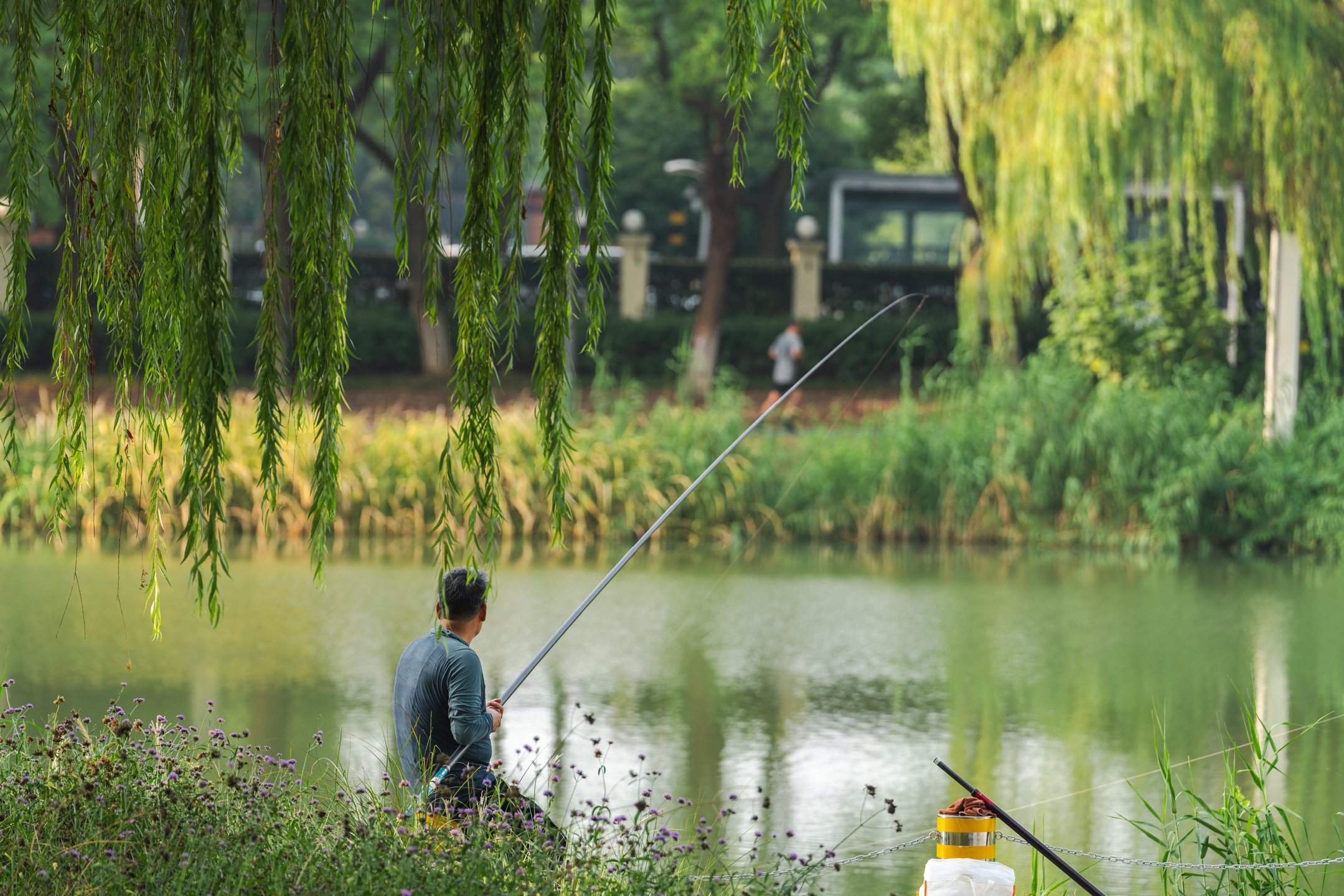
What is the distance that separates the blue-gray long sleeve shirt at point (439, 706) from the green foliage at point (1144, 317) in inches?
507

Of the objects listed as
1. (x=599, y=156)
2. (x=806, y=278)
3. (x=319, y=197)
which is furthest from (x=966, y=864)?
(x=806, y=278)

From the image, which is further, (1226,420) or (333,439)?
(1226,420)

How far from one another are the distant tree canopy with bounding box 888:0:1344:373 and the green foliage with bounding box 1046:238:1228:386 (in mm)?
1754

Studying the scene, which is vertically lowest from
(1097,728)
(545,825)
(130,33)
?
(1097,728)

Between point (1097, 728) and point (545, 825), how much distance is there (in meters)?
4.61

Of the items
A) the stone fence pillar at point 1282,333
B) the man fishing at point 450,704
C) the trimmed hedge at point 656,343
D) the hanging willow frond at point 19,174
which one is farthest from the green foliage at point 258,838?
the trimmed hedge at point 656,343

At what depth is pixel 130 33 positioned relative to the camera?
10.9ft

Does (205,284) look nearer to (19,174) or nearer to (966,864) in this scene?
(19,174)

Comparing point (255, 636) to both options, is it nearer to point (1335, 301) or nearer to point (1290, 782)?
point (1290, 782)

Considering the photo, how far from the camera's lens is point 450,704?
13.6 feet


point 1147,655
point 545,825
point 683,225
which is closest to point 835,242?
point 683,225

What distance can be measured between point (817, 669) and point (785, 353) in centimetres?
1334

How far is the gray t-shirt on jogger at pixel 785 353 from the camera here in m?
22.2

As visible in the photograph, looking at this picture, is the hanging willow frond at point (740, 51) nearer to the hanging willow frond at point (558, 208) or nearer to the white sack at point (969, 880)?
the hanging willow frond at point (558, 208)
